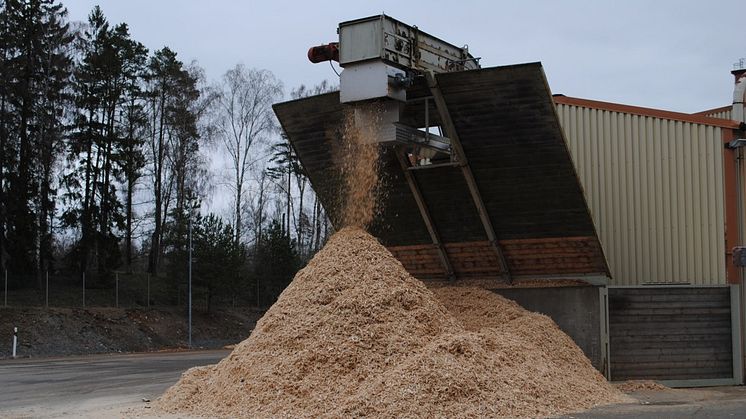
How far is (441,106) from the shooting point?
13.2 m

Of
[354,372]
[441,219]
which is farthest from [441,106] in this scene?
[354,372]

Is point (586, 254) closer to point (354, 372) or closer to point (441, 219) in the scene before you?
point (441, 219)

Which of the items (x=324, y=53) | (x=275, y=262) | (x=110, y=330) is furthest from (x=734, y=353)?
(x=275, y=262)

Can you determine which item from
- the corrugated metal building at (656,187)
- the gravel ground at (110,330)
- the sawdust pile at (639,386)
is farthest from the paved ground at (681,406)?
the gravel ground at (110,330)

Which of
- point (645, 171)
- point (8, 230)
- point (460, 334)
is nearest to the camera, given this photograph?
point (460, 334)

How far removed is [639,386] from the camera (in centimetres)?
1359

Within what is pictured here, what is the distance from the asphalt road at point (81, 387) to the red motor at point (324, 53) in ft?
18.9

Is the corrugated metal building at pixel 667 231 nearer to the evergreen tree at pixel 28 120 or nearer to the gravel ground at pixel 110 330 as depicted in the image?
the gravel ground at pixel 110 330

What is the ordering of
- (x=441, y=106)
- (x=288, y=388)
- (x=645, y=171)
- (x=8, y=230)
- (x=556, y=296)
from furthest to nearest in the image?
(x=8, y=230)
(x=645, y=171)
(x=556, y=296)
(x=441, y=106)
(x=288, y=388)

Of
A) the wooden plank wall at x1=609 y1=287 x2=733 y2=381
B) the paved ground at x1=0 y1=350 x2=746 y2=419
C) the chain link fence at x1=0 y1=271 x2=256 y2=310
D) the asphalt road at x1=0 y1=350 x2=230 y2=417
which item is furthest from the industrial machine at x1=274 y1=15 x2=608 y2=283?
the chain link fence at x1=0 y1=271 x2=256 y2=310

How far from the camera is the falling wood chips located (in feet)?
32.7

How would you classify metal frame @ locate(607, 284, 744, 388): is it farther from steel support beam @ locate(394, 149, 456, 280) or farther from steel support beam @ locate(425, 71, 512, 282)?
steel support beam @ locate(394, 149, 456, 280)

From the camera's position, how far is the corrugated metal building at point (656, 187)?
48.0ft

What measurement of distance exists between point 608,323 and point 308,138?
5926 millimetres
